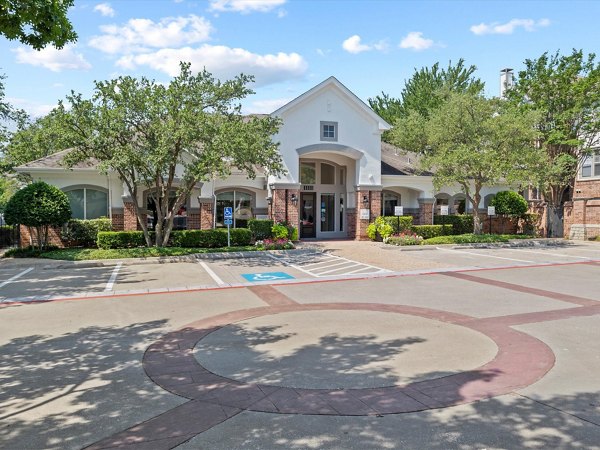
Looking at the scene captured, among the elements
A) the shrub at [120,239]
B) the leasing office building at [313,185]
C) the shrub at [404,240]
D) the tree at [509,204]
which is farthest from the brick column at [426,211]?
the shrub at [120,239]

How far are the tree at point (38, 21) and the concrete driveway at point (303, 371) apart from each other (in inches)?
180

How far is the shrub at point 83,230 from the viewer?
68.9 ft

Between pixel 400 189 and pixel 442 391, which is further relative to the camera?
pixel 400 189

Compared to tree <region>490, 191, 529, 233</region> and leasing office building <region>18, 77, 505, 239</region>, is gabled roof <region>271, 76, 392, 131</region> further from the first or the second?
tree <region>490, 191, 529, 233</region>

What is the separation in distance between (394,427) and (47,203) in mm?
18132

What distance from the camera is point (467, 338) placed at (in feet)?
25.1

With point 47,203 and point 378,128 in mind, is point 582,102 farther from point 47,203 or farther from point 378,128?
point 47,203

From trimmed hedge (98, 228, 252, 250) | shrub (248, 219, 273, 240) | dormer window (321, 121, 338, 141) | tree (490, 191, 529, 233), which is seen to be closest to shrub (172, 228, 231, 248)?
trimmed hedge (98, 228, 252, 250)

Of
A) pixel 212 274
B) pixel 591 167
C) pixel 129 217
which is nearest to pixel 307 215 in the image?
pixel 129 217

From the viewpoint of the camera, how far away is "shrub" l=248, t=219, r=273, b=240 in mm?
22406

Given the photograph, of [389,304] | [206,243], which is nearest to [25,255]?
[206,243]

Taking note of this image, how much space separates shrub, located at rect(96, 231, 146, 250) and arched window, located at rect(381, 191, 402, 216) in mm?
13939

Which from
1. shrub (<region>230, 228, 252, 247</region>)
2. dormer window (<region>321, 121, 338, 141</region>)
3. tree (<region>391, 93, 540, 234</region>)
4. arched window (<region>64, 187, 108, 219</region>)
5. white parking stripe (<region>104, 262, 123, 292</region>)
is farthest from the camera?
dormer window (<region>321, 121, 338, 141</region>)

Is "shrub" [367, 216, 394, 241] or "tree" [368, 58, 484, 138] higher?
"tree" [368, 58, 484, 138]
